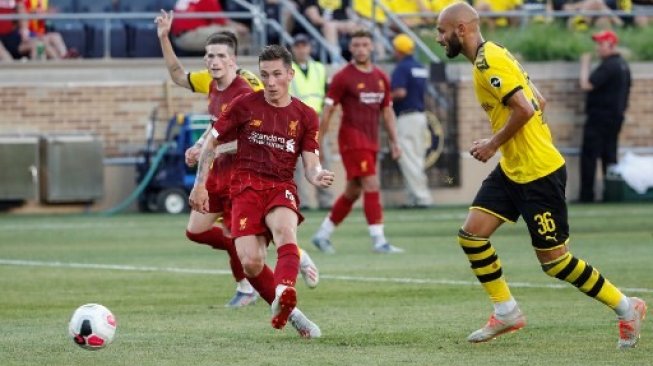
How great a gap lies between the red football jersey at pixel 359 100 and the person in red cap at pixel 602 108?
8.46 m

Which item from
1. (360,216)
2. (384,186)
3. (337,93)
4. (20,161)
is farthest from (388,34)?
(337,93)

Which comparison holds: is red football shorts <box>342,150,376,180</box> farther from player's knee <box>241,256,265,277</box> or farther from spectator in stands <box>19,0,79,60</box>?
spectator in stands <box>19,0,79,60</box>

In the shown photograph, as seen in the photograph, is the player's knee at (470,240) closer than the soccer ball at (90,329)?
No

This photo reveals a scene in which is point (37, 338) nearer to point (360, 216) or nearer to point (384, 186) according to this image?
point (360, 216)

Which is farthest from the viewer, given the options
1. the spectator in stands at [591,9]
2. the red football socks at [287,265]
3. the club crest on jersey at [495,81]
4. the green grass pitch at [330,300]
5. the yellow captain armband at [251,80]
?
the spectator in stands at [591,9]

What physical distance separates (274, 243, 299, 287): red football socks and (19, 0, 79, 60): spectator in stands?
16521mm

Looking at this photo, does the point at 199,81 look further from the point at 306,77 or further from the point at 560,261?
the point at 306,77

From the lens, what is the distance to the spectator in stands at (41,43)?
84.8ft

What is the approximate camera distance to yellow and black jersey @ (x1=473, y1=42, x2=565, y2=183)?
9516 millimetres

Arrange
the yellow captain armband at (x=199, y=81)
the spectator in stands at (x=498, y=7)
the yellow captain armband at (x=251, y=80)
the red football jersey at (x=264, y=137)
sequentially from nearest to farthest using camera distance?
the red football jersey at (x=264, y=137) < the yellow captain armband at (x=251, y=80) < the yellow captain armband at (x=199, y=81) < the spectator in stands at (x=498, y=7)

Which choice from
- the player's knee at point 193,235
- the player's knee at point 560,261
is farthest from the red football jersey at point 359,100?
the player's knee at point 560,261

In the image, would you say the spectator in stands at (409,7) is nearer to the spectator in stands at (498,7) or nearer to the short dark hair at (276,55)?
the spectator in stands at (498,7)

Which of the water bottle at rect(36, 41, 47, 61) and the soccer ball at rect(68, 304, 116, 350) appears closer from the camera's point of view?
the soccer ball at rect(68, 304, 116, 350)

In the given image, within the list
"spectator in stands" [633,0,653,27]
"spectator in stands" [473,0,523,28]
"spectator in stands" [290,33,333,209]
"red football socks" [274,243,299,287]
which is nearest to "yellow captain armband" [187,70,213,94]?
"red football socks" [274,243,299,287]
